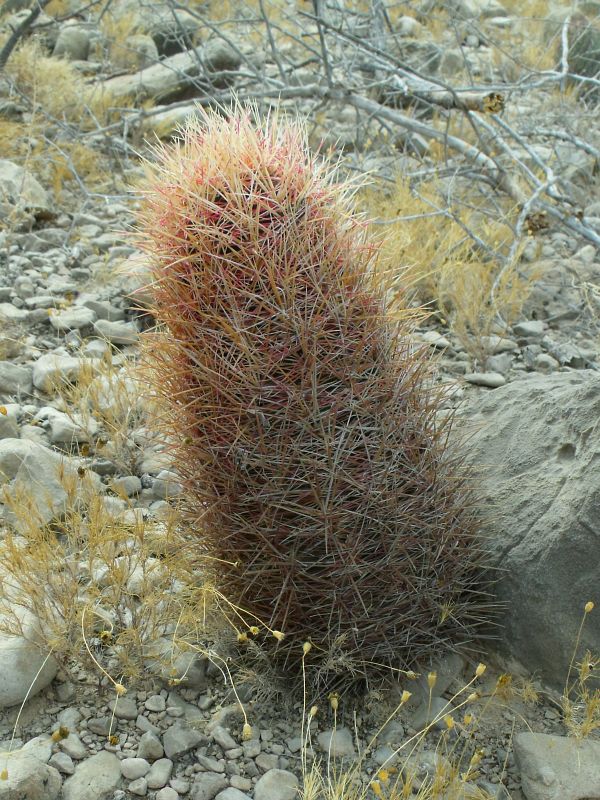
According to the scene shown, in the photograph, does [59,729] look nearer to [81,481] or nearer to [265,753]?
[265,753]

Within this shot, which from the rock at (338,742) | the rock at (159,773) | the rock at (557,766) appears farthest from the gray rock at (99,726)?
the rock at (557,766)

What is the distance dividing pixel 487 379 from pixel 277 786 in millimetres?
1806

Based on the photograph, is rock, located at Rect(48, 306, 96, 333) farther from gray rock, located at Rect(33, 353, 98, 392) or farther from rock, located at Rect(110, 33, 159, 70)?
rock, located at Rect(110, 33, 159, 70)

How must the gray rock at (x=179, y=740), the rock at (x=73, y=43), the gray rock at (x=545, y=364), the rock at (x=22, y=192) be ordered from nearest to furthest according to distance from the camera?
the gray rock at (x=179, y=740)
the gray rock at (x=545, y=364)
the rock at (x=22, y=192)
the rock at (x=73, y=43)

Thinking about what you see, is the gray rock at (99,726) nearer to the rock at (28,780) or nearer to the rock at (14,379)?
the rock at (28,780)

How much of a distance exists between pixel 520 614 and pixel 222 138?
128cm

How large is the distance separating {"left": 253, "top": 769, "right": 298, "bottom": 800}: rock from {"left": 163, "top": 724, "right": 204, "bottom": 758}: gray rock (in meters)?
0.17

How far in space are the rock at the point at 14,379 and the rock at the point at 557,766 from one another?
2028 millimetres

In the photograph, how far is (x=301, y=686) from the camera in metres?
2.10

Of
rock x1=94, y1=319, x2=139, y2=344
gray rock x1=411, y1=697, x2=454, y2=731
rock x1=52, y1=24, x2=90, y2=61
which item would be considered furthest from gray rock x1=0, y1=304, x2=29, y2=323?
rock x1=52, y1=24, x2=90, y2=61

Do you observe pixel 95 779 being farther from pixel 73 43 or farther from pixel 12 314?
pixel 73 43

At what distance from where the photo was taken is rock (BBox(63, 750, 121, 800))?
1.84 metres

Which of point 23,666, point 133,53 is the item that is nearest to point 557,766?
point 23,666

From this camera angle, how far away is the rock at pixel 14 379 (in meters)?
3.16
